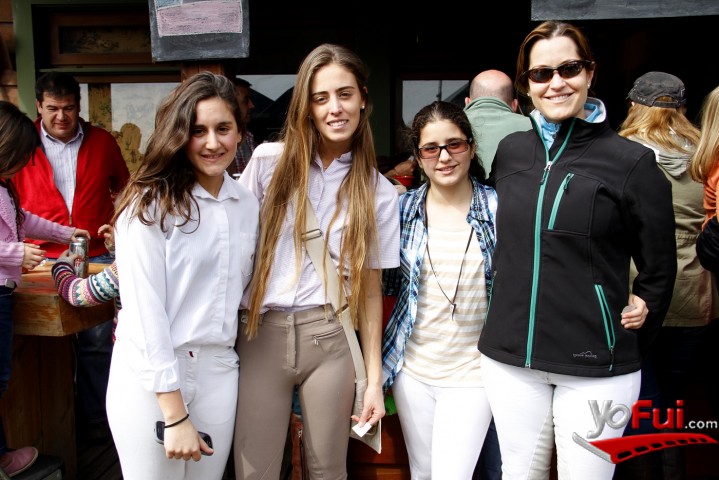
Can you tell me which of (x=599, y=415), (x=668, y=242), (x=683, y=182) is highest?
(x=683, y=182)

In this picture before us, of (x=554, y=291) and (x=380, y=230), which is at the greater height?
(x=380, y=230)

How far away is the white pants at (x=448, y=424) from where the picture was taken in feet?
6.76

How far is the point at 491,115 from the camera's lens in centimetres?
257

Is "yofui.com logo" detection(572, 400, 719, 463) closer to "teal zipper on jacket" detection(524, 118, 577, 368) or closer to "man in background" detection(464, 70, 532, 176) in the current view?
"teal zipper on jacket" detection(524, 118, 577, 368)

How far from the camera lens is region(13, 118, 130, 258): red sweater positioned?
151 inches

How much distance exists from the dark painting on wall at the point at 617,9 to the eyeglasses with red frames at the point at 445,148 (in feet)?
2.83

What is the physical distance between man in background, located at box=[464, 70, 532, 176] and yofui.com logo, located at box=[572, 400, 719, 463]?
1044 mm

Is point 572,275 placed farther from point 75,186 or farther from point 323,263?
point 75,186

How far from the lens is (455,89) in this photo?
5477 mm

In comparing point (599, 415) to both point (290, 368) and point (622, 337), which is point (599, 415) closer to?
point (622, 337)

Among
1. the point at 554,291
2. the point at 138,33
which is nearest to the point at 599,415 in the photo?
the point at 554,291

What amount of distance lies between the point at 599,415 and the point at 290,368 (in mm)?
949

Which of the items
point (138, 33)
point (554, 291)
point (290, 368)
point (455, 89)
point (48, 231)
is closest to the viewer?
point (554, 291)

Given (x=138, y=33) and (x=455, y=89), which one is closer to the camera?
(x=138, y=33)
